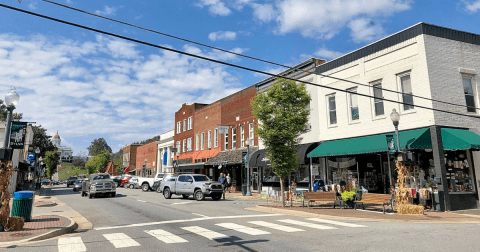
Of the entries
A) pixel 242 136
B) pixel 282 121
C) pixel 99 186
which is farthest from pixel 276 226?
pixel 242 136

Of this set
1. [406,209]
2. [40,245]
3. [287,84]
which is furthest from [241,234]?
[287,84]

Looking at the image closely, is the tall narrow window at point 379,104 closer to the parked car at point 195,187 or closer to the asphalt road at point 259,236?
the asphalt road at point 259,236

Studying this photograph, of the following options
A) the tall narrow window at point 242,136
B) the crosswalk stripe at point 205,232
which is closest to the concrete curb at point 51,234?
the crosswalk stripe at point 205,232

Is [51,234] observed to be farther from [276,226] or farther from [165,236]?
[276,226]

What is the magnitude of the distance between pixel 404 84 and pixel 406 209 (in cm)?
692

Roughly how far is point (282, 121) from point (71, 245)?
11814mm

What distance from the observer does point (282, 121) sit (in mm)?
17609

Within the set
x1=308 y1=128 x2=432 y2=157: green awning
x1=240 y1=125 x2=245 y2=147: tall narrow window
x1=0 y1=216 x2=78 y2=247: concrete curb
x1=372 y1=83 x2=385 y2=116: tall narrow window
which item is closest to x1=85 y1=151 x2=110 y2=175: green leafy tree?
x1=240 y1=125 x2=245 y2=147: tall narrow window

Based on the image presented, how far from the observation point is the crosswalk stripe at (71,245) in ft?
25.2

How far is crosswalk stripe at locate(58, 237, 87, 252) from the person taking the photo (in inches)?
303

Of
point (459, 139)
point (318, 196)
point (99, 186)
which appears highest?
point (459, 139)

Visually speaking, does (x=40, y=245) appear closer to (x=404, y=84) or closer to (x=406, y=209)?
(x=406, y=209)

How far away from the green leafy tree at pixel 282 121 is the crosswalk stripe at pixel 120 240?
9.92m

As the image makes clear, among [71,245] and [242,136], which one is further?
[242,136]
